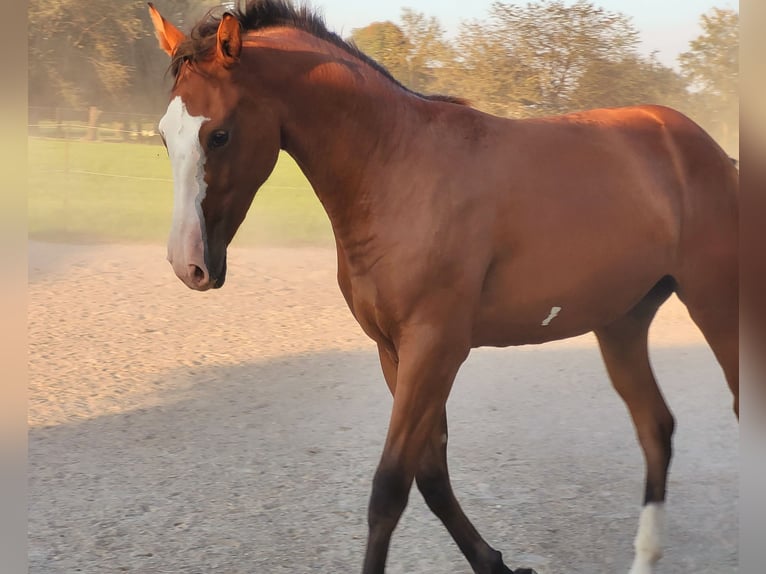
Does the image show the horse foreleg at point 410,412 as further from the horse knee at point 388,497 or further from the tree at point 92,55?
the tree at point 92,55

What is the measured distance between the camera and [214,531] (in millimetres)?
3266

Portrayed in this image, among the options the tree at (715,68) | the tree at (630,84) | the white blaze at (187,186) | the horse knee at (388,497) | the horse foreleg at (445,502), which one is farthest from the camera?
the tree at (630,84)

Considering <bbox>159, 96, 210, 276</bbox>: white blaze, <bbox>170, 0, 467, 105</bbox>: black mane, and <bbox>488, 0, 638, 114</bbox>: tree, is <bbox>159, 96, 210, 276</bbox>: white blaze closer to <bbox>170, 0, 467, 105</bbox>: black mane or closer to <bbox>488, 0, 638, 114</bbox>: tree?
<bbox>170, 0, 467, 105</bbox>: black mane

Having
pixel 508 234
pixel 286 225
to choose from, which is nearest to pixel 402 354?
pixel 508 234

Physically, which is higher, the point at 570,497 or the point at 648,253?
the point at 648,253

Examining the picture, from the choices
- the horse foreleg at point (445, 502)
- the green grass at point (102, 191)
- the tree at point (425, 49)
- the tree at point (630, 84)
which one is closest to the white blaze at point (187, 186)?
the horse foreleg at point (445, 502)

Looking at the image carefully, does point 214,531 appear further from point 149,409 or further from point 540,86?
point 540,86

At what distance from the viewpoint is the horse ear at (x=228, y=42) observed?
78.5 inches

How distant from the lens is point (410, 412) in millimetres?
2193

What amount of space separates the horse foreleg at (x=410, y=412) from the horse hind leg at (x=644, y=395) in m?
0.87

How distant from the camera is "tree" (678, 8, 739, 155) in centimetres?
674

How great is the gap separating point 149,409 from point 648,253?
3.61m

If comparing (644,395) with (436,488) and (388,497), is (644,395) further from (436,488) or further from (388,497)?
(388,497)

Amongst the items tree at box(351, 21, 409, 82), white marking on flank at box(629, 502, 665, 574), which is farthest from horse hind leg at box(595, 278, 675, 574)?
tree at box(351, 21, 409, 82)
